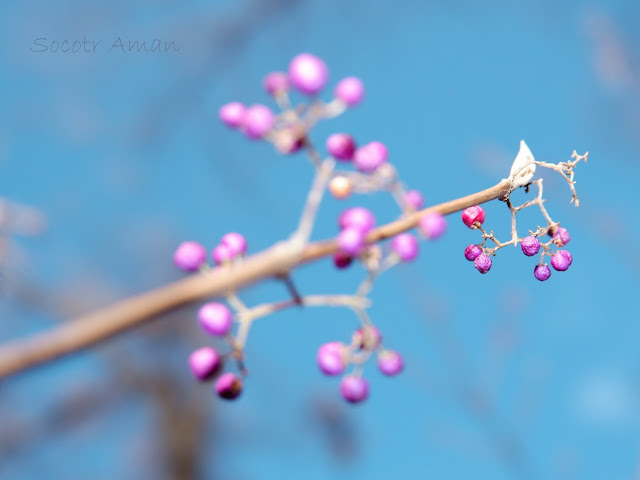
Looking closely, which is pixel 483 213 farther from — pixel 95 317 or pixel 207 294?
pixel 95 317

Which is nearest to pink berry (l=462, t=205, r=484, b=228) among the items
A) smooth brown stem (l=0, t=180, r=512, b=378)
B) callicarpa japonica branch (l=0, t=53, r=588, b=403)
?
callicarpa japonica branch (l=0, t=53, r=588, b=403)

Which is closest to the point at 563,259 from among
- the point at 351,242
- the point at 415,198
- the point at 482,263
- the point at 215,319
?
the point at 482,263

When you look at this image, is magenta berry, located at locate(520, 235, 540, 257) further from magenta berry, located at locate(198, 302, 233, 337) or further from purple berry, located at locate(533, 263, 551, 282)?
magenta berry, located at locate(198, 302, 233, 337)

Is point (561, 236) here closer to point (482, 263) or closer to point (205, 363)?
point (482, 263)

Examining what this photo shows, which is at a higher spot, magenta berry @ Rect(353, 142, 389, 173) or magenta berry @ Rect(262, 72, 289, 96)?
magenta berry @ Rect(262, 72, 289, 96)

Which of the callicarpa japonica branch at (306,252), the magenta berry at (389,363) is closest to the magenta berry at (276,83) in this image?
the callicarpa japonica branch at (306,252)

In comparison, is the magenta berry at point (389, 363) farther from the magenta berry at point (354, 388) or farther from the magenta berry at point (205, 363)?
the magenta berry at point (205, 363)
